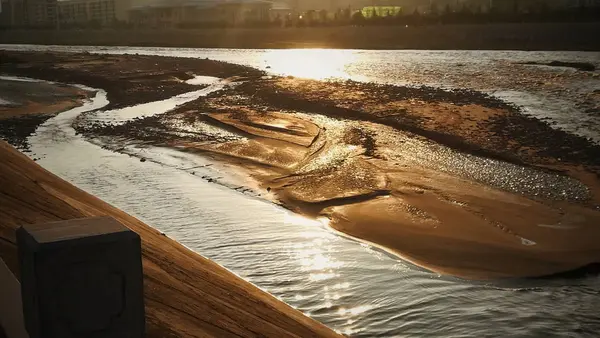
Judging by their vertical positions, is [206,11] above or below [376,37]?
above

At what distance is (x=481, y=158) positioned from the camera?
12.2 meters

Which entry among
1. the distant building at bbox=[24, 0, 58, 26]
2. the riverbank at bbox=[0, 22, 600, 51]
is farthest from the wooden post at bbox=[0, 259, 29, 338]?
the distant building at bbox=[24, 0, 58, 26]

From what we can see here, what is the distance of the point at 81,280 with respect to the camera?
7.82 feet

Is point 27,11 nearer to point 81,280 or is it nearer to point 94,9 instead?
point 94,9

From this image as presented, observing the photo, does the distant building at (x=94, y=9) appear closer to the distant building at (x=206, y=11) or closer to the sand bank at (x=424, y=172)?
the distant building at (x=206, y=11)

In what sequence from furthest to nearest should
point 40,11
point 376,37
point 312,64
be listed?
point 40,11, point 376,37, point 312,64

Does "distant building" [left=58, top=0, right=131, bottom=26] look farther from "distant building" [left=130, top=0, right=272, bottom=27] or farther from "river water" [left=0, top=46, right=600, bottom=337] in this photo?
"river water" [left=0, top=46, right=600, bottom=337]

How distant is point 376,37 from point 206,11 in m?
29.7

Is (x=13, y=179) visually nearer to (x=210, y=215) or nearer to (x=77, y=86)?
(x=210, y=215)

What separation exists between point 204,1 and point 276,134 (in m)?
59.4

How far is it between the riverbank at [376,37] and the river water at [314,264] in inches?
949

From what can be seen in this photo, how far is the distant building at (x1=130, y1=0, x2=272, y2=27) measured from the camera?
68.2 meters

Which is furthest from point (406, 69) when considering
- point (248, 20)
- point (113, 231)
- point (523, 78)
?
point (248, 20)

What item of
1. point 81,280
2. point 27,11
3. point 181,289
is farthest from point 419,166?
point 27,11
